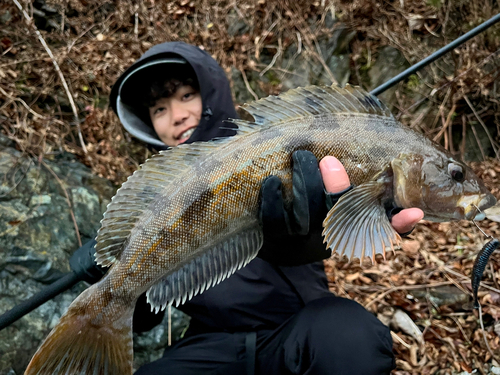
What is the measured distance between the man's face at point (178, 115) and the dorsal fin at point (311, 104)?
4.47 feet

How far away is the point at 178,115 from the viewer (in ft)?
10.5

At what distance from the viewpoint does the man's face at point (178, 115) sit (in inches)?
126

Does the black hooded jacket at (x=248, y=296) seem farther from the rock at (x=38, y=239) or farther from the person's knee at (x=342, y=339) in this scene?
the rock at (x=38, y=239)

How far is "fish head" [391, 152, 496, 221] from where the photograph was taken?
1861mm

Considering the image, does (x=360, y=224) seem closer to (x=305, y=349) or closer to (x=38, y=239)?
(x=305, y=349)

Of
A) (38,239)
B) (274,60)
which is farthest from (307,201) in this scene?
(274,60)

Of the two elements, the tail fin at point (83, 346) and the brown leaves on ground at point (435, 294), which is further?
the brown leaves on ground at point (435, 294)

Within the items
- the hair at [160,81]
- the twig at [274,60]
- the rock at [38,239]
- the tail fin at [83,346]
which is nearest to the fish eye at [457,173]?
the tail fin at [83,346]

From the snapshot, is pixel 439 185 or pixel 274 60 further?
pixel 274 60

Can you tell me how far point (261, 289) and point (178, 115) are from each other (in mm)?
1694

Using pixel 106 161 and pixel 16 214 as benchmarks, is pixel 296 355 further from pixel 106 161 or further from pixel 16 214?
pixel 106 161

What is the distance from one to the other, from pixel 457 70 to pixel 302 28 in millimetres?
Answer: 2615

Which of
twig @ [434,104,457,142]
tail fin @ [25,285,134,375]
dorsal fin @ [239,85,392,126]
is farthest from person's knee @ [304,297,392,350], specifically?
twig @ [434,104,457,142]

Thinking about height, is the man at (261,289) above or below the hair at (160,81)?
below
